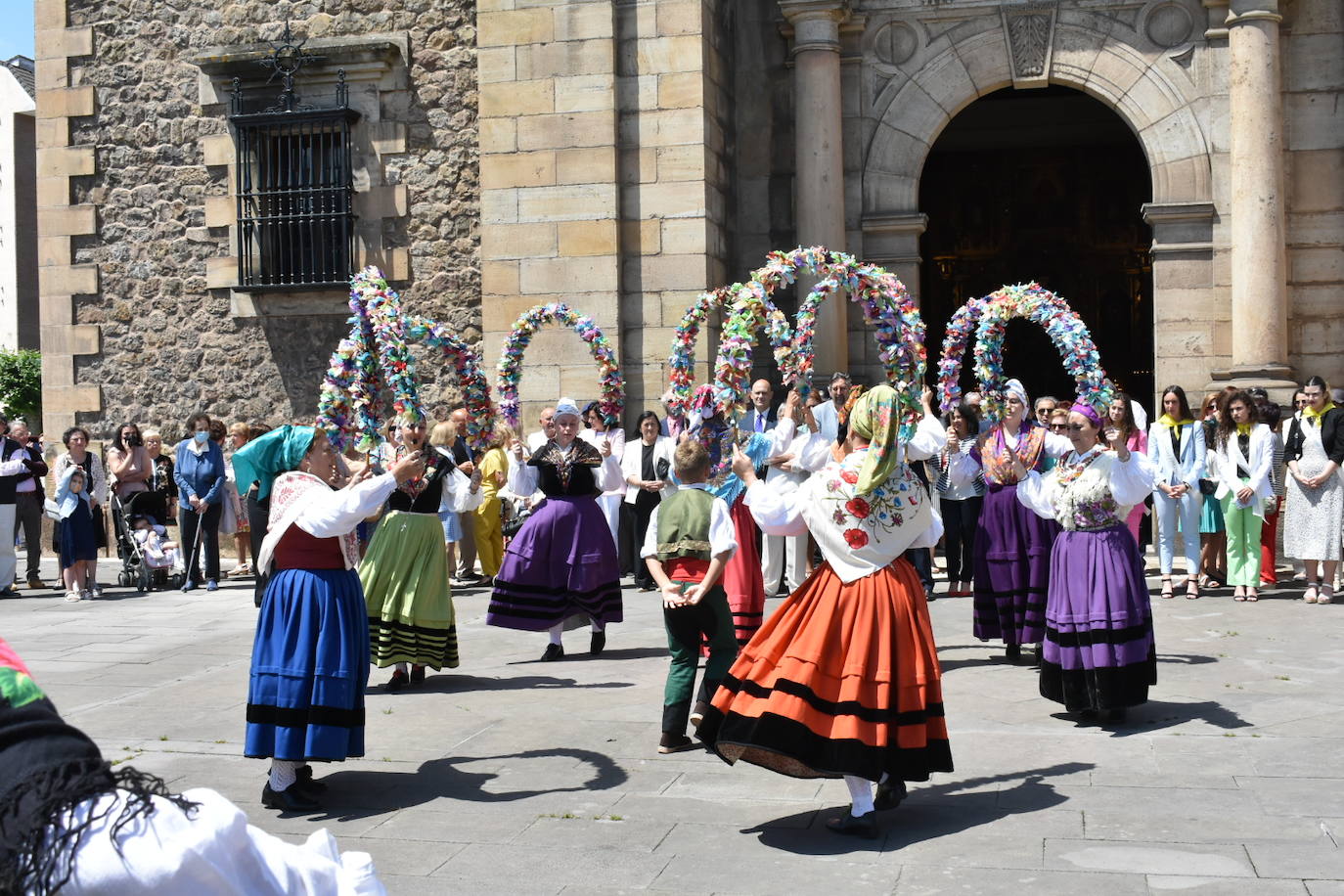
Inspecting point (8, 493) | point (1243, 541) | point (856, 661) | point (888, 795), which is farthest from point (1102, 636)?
point (8, 493)

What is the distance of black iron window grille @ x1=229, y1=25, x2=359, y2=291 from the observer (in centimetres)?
1470

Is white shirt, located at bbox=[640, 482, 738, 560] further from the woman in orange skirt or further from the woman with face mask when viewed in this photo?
the woman with face mask

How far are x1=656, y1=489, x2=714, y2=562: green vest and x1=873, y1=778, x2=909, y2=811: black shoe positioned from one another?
1643mm

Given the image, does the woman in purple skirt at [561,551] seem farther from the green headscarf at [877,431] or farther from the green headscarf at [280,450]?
the green headscarf at [877,431]

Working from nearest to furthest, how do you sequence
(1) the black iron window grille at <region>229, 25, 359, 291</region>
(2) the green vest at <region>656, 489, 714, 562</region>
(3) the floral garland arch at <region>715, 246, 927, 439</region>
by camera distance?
(2) the green vest at <region>656, 489, 714, 562</region>
(3) the floral garland arch at <region>715, 246, 927, 439</region>
(1) the black iron window grille at <region>229, 25, 359, 291</region>

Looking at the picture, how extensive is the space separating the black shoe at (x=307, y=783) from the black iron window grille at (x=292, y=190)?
30.3ft

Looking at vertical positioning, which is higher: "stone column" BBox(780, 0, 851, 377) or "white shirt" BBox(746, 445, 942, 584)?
"stone column" BBox(780, 0, 851, 377)

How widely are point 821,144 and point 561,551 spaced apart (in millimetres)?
6487

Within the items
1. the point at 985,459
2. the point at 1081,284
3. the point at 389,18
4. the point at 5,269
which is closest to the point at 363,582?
the point at 985,459

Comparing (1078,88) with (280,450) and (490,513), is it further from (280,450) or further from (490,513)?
(280,450)

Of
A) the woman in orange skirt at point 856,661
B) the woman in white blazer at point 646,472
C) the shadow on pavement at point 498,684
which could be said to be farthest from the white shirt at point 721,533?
the woman in white blazer at point 646,472

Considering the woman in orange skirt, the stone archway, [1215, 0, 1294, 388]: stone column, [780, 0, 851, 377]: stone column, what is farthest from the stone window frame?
the woman in orange skirt

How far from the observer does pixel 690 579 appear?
6.82 m

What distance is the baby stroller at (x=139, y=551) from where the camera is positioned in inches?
529
